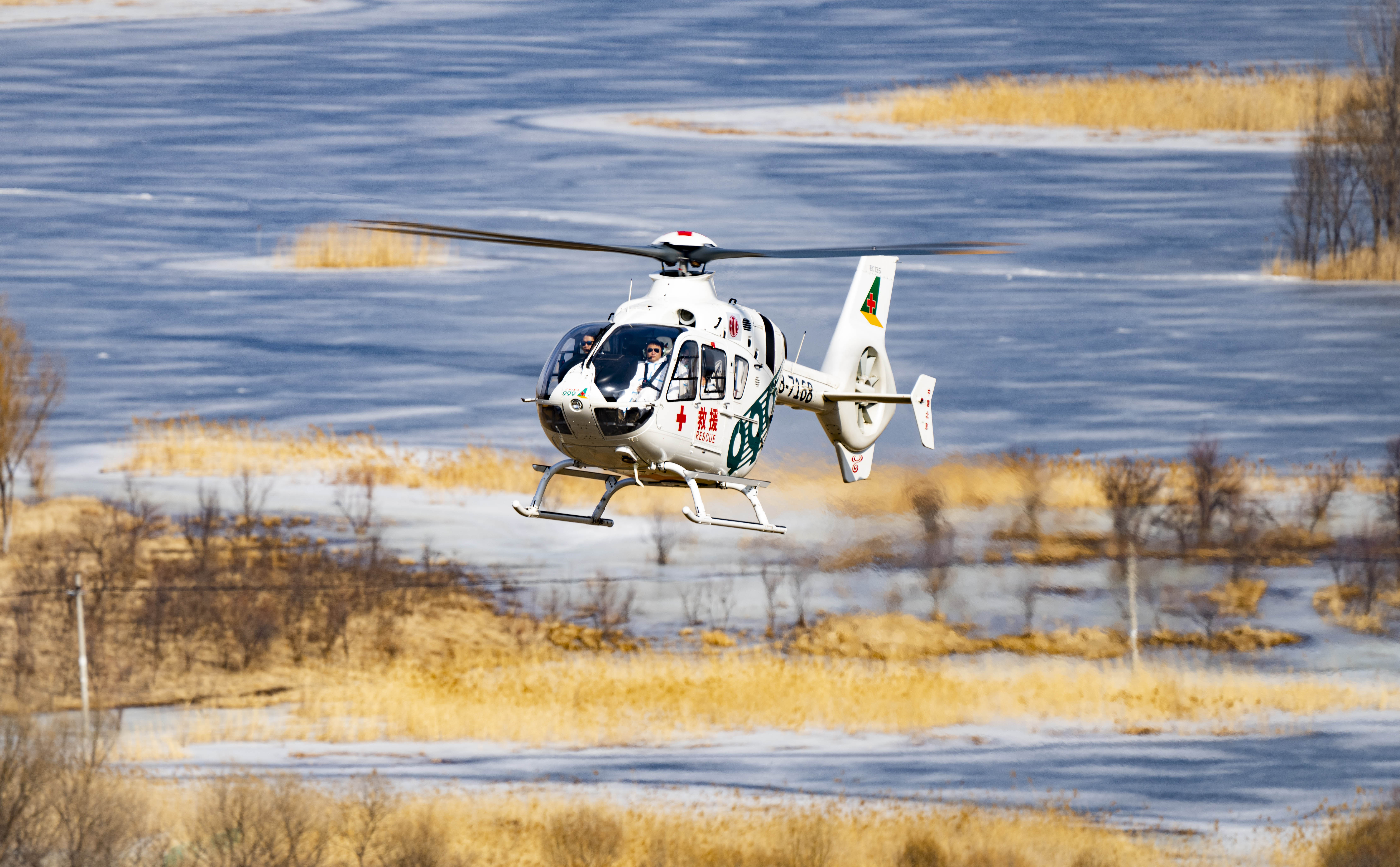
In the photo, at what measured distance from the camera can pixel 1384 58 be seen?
128 meters

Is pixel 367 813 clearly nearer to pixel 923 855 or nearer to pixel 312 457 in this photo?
pixel 923 855

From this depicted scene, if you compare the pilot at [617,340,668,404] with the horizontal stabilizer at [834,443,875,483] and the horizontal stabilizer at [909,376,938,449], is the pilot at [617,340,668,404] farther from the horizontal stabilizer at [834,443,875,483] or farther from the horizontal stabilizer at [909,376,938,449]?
the horizontal stabilizer at [834,443,875,483]

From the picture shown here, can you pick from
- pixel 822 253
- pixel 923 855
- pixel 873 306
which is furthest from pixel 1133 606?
pixel 822 253

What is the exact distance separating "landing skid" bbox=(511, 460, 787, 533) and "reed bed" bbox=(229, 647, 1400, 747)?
8391cm

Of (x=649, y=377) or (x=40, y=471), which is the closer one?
(x=649, y=377)

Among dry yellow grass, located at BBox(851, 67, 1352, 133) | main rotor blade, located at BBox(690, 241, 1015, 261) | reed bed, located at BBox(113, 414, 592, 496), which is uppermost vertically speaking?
dry yellow grass, located at BBox(851, 67, 1352, 133)

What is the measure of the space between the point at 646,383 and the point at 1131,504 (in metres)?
97.4

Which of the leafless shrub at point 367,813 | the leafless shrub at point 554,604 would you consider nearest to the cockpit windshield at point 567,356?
the leafless shrub at point 367,813

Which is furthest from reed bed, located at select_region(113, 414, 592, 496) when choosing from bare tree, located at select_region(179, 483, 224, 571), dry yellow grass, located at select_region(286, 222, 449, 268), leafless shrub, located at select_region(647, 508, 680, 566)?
dry yellow grass, located at select_region(286, 222, 449, 268)

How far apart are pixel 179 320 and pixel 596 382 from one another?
393 feet

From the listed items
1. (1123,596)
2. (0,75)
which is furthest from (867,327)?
(0,75)

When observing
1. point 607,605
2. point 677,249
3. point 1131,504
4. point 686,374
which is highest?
point 1131,504

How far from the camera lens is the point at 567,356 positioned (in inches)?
1183

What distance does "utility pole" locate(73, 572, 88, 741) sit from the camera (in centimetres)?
9181
